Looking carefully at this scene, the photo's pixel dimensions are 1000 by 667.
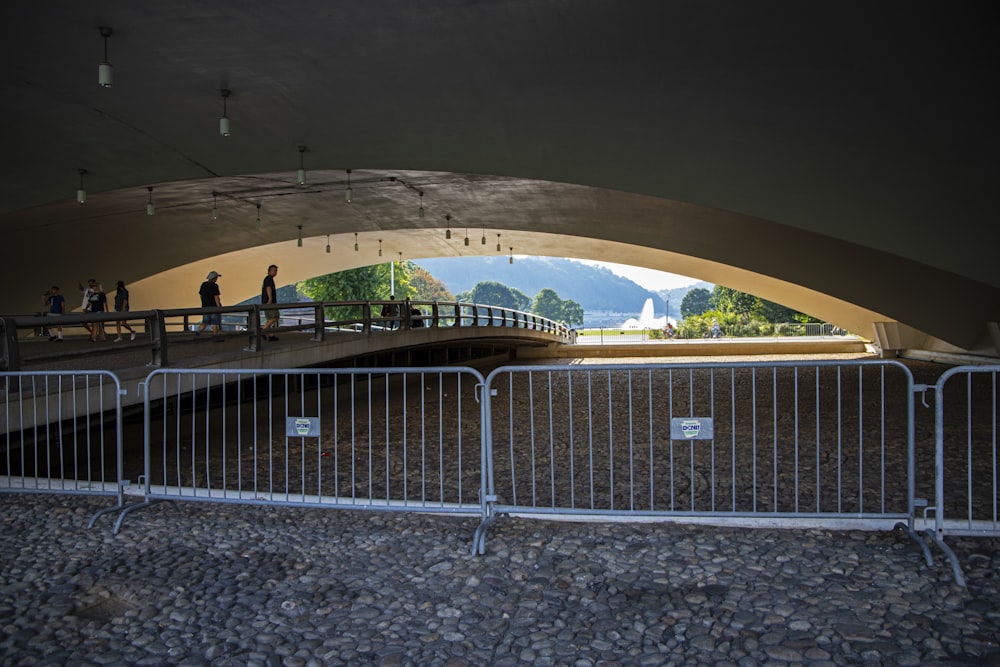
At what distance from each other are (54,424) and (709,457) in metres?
7.86

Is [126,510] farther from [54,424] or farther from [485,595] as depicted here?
[485,595]

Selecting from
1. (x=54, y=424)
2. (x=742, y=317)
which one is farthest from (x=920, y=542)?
(x=742, y=317)

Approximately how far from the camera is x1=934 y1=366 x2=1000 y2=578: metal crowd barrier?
4.45 m

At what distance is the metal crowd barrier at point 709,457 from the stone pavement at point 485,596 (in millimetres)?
Result: 340

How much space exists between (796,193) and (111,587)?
38.1ft

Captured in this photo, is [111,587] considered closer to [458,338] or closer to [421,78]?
[421,78]

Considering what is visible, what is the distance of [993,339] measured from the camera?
1622 centimetres

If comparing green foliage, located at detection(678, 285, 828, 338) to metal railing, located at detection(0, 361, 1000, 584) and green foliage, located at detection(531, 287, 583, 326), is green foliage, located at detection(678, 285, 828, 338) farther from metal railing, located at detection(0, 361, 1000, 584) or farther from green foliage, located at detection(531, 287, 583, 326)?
green foliage, located at detection(531, 287, 583, 326)

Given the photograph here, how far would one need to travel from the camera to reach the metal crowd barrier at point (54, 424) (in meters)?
6.04

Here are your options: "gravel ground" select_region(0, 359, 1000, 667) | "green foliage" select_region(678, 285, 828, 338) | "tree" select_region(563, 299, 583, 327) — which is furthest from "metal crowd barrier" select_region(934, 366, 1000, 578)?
"tree" select_region(563, 299, 583, 327)

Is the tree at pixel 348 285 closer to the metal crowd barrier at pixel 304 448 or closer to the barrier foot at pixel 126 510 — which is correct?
the metal crowd barrier at pixel 304 448

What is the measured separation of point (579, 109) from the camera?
10539 mm

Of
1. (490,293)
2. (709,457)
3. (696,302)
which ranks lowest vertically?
(709,457)

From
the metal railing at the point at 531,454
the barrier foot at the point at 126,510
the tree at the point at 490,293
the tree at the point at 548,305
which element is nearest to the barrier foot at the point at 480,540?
the metal railing at the point at 531,454
